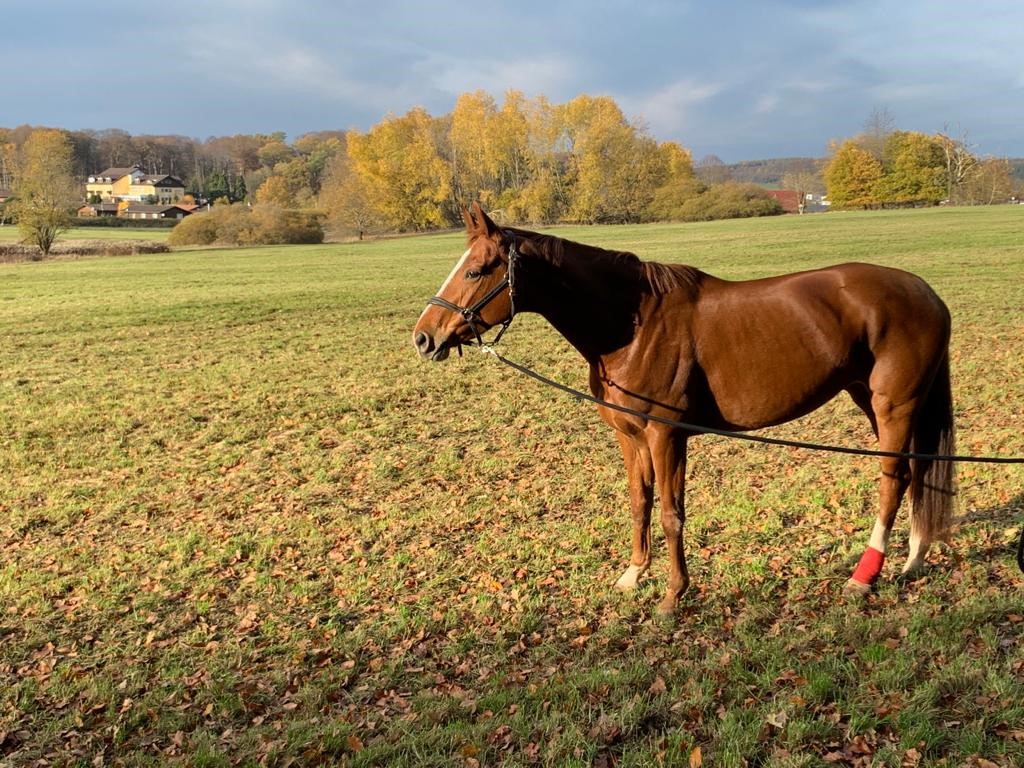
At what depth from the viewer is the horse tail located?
16.1ft

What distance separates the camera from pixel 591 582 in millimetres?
5305

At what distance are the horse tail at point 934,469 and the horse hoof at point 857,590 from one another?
0.59m

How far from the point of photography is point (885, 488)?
488 cm

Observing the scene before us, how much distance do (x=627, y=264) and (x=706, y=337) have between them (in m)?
0.69

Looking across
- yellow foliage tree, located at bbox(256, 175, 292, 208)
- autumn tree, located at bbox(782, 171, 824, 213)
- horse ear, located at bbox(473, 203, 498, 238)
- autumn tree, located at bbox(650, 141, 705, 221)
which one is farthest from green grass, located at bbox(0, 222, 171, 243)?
autumn tree, located at bbox(782, 171, 824, 213)

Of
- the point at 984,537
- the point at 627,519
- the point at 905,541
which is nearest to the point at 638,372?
the point at 627,519

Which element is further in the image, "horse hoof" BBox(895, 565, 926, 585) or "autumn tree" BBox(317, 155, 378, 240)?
"autumn tree" BBox(317, 155, 378, 240)

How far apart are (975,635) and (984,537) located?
1.63 meters

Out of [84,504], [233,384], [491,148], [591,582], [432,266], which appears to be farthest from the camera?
[491,148]

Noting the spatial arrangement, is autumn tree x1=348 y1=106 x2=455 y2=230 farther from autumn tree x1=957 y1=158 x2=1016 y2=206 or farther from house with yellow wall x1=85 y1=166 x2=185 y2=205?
house with yellow wall x1=85 y1=166 x2=185 y2=205

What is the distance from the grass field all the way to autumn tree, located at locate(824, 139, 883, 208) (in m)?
77.4

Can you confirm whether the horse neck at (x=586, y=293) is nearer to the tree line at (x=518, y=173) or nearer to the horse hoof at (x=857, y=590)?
the horse hoof at (x=857, y=590)

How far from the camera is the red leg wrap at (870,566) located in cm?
483

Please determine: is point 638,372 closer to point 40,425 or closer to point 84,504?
point 84,504
